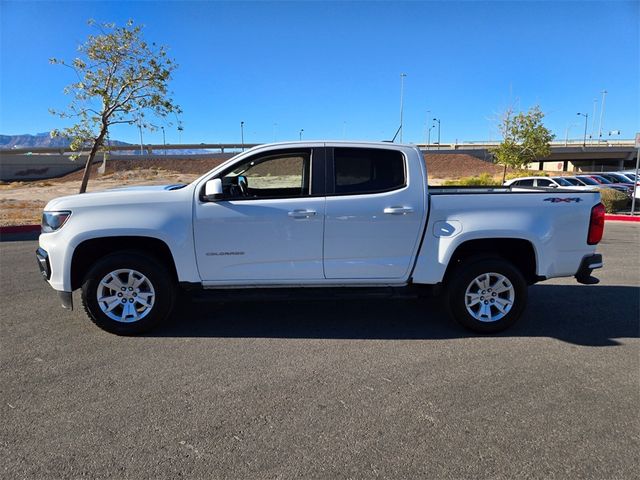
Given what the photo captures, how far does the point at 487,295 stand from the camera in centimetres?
448

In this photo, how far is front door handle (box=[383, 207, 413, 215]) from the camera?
431cm

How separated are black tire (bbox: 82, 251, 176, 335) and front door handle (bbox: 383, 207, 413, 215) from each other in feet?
7.29

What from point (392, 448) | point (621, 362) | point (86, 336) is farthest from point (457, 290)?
point (86, 336)

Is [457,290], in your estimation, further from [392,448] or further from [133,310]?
[133,310]

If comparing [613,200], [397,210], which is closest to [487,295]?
[397,210]

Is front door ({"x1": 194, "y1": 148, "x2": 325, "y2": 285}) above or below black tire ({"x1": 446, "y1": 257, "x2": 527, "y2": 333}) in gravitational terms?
above

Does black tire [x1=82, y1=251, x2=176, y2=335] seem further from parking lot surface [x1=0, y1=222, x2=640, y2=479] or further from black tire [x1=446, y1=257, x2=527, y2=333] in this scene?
black tire [x1=446, y1=257, x2=527, y2=333]

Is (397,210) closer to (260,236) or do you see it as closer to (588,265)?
(260,236)

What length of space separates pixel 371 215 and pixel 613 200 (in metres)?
16.7

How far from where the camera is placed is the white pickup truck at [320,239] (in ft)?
14.0

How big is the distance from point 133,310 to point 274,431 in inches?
88.2

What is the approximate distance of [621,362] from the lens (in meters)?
3.89

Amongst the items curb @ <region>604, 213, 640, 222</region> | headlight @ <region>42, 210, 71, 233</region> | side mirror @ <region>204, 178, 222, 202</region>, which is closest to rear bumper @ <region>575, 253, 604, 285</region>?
side mirror @ <region>204, 178, 222, 202</region>

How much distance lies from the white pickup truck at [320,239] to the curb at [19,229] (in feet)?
32.0
